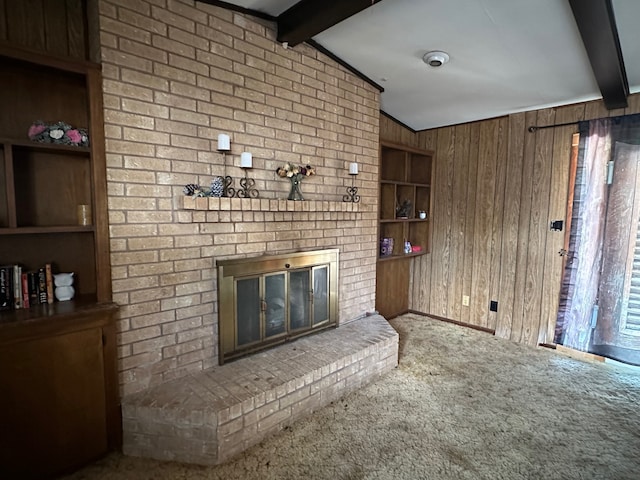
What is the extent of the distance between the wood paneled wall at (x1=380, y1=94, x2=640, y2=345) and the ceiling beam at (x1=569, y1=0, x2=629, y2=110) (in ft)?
1.03

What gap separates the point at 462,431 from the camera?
210cm

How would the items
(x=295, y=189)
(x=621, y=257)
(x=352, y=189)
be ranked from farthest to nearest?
(x=352, y=189) → (x=621, y=257) → (x=295, y=189)

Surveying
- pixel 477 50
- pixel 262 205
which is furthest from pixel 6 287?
pixel 477 50

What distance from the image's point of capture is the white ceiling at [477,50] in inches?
79.6

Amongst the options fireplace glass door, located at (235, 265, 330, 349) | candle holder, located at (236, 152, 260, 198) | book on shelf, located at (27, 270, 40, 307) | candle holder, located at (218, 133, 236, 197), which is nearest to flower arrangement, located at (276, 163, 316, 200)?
candle holder, located at (236, 152, 260, 198)

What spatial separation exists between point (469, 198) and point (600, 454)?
8.32 ft

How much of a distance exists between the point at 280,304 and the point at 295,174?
3.24 feet

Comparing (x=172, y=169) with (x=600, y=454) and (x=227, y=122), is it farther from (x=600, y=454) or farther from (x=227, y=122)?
(x=600, y=454)

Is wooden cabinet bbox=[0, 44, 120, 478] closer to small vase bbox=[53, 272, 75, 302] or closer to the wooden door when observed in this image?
small vase bbox=[53, 272, 75, 302]

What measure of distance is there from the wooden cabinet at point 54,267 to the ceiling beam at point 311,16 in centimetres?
124

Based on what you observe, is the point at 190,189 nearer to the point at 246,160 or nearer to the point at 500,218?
the point at 246,160

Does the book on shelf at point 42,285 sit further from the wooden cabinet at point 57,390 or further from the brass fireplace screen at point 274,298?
the brass fireplace screen at point 274,298

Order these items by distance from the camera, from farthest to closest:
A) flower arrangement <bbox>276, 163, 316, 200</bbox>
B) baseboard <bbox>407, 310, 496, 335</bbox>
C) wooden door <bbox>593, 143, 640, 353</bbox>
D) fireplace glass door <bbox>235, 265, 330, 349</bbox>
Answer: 1. baseboard <bbox>407, 310, 496, 335</bbox>
2. wooden door <bbox>593, 143, 640, 353</bbox>
3. flower arrangement <bbox>276, 163, 316, 200</bbox>
4. fireplace glass door <bbox>235, 265, 330, 349</bbox>

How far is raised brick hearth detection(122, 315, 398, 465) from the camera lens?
179 centimetres
